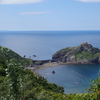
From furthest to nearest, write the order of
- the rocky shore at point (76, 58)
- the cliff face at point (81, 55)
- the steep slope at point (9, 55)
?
the cliff face at point (81, 55)
the rocky shore at point (76, 58)
the steep slope at point (9, 55)

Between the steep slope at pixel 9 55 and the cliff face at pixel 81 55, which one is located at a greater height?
the steep slope at pixel 9 55

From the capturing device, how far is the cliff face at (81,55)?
281 ft

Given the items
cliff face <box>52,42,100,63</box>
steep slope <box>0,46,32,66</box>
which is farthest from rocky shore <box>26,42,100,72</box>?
steep slope <box>0,46,32,66</box>

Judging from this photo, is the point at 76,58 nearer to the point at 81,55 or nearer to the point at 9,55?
the point at 81,55

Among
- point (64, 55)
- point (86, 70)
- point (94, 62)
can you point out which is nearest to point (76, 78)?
point (86, 70)

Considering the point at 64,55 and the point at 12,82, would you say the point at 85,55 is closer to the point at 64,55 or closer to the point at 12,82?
the point at 64,55

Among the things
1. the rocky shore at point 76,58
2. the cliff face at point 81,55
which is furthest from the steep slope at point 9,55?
the cliff face at point 81,55

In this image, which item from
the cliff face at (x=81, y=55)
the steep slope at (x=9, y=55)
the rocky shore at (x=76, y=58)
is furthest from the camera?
the cliff face at (x=81, y=55)

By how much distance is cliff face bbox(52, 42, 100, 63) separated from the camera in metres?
85.6

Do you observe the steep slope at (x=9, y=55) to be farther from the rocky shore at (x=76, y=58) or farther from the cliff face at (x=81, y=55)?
the cliff face at (x=81, y=55)

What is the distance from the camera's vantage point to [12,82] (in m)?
6.43

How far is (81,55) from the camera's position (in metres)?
87.7

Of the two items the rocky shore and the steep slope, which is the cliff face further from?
the steep slope

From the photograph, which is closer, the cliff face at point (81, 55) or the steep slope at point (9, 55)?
the steep slope at point (9, 55)
